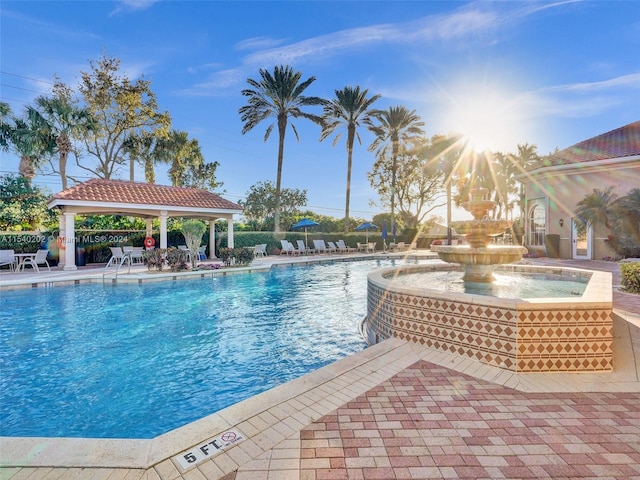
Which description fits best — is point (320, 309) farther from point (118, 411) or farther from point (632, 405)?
point (632, 405)

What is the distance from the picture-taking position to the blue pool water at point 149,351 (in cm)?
336

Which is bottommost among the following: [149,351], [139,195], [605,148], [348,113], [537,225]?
[149,351]

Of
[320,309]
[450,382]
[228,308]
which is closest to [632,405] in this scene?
[450,382]

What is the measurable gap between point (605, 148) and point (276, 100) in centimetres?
1909

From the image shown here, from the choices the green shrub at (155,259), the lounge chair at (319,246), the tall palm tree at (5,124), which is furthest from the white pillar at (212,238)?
the tall palm tree at (5,124)

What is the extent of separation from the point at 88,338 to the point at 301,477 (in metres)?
5.40

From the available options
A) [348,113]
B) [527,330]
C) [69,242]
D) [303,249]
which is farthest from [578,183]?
[69,242]

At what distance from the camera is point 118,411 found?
338 centimetres

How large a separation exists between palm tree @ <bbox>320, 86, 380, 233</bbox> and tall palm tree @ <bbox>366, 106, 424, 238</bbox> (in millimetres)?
1034

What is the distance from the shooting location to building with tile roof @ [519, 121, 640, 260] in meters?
14.2

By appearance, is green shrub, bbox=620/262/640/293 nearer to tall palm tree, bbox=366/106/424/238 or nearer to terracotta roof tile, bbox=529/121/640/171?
terracotta roof tile, bbox=529/121/640/171

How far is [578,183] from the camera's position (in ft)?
51.1

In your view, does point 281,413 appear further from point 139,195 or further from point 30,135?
point 30,135

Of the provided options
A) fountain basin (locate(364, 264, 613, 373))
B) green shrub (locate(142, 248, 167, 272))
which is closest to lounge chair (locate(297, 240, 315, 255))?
green shrub (locate(142, 248, 167, 272))
